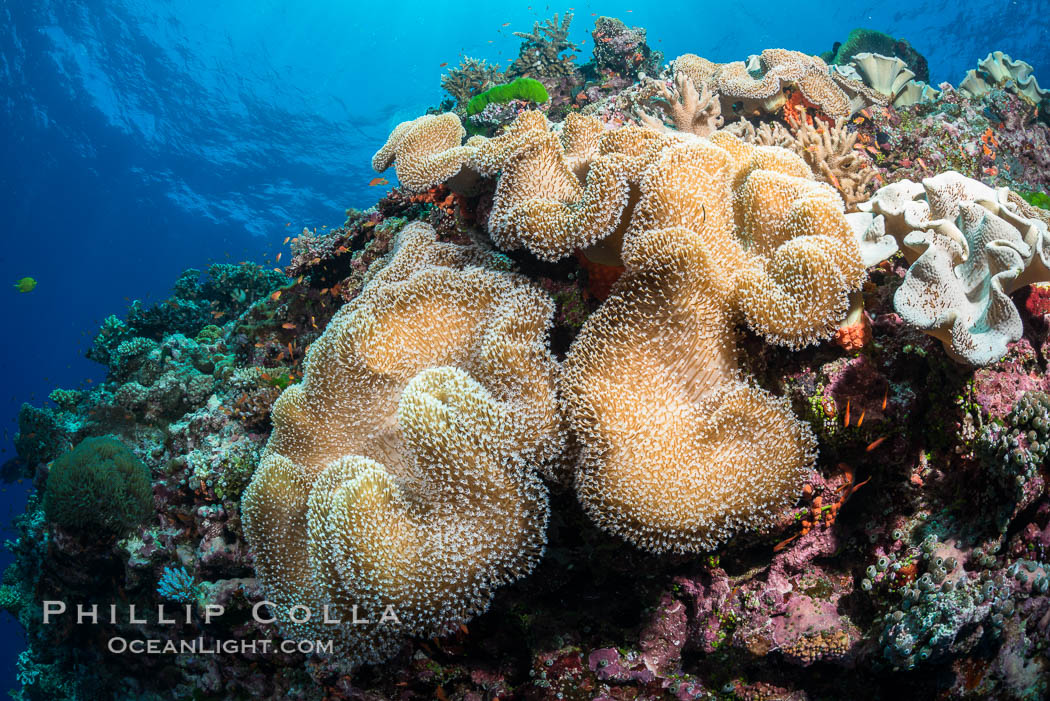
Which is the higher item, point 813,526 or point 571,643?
point 813,526

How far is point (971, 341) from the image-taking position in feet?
6.54

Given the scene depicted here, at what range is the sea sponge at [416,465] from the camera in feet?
8.03

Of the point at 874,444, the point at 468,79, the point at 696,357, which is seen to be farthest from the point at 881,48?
the point at 696,357

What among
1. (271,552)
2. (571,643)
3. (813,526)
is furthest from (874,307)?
A: (271,552)

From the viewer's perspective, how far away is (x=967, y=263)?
2.23 m

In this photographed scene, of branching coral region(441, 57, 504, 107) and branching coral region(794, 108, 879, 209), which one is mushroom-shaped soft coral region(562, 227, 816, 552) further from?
branching coral region(441, 57, 504, 107)

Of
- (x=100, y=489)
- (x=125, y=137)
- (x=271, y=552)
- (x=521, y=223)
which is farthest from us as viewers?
(x=125, y=137)

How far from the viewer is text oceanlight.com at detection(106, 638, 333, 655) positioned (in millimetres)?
3719

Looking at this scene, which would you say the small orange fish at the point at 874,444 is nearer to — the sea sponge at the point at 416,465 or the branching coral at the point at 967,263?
the branching coral at the point at 967,263

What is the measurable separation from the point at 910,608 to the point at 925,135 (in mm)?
5359

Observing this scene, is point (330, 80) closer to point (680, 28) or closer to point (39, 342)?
point (680, 28)

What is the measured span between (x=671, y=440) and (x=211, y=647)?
5.24 m

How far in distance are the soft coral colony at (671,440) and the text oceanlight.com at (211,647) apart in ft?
1.00

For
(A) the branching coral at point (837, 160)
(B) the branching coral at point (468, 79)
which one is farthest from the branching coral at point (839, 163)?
(B) the branching coral at point (468, 79)
